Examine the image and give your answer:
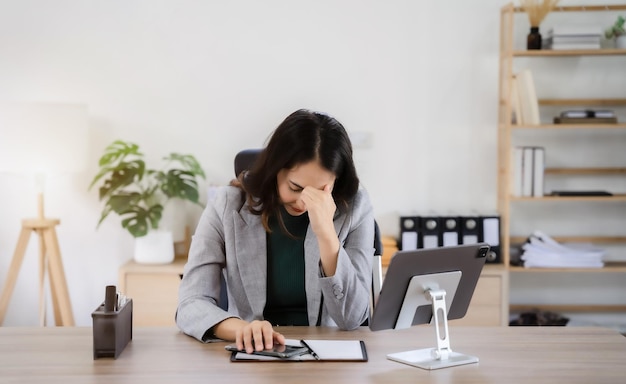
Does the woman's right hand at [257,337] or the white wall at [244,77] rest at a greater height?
the white wall at [244,77]

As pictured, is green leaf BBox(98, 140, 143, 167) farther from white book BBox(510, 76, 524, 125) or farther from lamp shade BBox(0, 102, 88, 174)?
white book BBox(510, 76, 524, 125)

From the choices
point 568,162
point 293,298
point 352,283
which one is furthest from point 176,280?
point 568,162

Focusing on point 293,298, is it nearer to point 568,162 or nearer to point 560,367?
point 560,367

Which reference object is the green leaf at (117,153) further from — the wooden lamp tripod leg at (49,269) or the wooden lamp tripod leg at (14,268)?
the wooden lamp tripod leg at (14,268)

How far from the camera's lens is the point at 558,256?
13.5ft

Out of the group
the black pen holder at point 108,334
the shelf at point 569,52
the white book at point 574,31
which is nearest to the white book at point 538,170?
the shelf at point 569,52

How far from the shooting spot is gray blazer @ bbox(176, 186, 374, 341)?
234 centimetres

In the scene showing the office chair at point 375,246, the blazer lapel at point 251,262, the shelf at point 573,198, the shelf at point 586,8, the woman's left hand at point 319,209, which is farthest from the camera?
the shelf at point 586,8

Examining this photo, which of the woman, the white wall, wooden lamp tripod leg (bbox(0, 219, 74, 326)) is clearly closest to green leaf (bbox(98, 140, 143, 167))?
the white wall

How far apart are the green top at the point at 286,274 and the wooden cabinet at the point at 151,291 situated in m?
1.53

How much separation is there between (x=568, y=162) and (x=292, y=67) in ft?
5.21

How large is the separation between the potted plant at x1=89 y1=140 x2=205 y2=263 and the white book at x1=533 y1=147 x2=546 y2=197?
173 centimetres

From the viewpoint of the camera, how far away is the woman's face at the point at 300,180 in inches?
93.1

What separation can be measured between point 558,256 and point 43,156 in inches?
103
